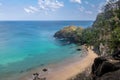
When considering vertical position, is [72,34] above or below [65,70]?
above

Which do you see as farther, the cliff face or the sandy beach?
A: the cliff face

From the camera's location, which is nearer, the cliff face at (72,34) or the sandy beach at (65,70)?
the sandy beach at (65,70)

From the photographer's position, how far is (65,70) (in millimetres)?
60000

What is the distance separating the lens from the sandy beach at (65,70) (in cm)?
5414

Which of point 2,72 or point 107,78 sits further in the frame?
point 2,72

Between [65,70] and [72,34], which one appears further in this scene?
[72,34]

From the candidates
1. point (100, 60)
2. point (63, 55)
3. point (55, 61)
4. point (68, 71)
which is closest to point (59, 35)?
point (63, 55)

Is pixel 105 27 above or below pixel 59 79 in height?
above

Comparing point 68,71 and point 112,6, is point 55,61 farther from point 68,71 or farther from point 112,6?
point 112,6

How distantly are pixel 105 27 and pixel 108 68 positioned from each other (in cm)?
4546

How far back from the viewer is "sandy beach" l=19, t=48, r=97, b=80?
54138mm

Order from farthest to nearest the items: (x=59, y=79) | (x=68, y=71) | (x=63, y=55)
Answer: (x=63, y=55) < (x=68, y=71) < (x=59, y=79)

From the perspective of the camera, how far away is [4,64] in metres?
70.8

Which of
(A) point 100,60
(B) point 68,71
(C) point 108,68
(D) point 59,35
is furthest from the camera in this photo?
(D) point 59,35
